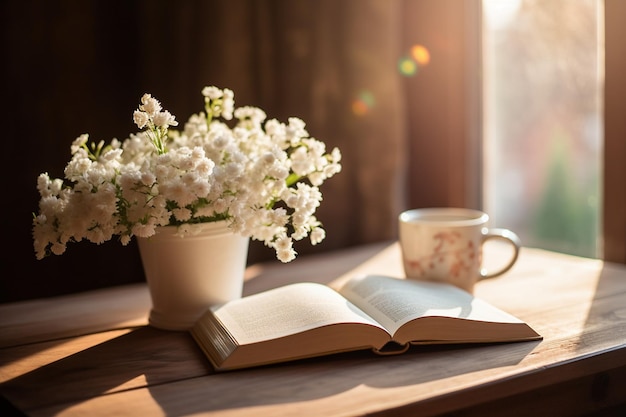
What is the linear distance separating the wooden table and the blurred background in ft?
1.17

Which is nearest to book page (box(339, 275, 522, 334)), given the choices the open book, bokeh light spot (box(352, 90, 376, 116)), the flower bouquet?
the open book

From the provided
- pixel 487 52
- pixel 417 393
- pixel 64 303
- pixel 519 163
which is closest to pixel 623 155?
pixel 519 163

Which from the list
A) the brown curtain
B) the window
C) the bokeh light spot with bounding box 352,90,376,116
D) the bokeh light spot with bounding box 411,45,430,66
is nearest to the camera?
the brown curtain

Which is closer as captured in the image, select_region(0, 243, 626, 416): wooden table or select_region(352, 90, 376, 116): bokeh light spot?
select_region(0, 243, 626, 416): wooden table

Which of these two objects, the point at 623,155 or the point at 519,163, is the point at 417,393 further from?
the point at 519,163

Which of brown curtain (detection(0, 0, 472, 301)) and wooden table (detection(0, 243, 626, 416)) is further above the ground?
brown curtain (detection(0, 0, 472, 301))

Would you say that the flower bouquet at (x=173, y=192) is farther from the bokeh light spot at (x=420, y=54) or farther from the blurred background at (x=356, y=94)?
the bokeh light spot at (x=420, y=54)

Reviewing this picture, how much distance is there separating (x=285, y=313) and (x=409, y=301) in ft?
0.60

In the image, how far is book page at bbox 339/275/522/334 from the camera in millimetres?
965

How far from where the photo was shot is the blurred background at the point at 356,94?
4.32 ft

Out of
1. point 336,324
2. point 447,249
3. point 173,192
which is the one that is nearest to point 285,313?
point 336,324

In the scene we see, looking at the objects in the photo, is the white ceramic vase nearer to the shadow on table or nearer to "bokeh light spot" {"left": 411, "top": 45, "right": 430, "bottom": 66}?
the shadow on table

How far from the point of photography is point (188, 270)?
1.06 meters

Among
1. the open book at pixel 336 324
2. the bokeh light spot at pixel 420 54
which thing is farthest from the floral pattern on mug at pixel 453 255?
the bokeh light spot at pixel 420 54
